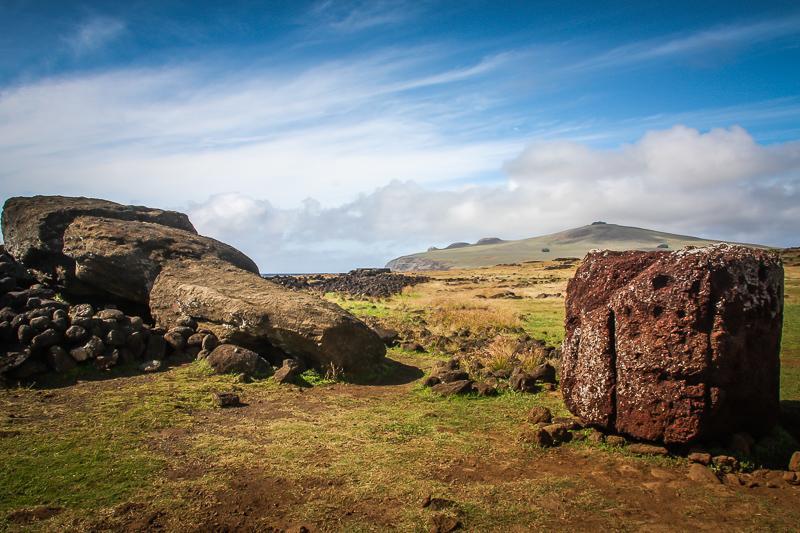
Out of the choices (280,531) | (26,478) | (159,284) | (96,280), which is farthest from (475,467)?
(96,280)

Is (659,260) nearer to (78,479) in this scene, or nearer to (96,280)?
(78,479)

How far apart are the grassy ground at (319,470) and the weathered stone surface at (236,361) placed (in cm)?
99

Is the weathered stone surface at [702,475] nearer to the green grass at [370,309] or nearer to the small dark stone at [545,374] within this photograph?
the small dark stone at [545,374]

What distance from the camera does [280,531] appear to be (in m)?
5.20

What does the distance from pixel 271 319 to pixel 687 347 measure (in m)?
8.53

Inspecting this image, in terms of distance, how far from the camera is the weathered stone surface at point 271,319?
11633 mm

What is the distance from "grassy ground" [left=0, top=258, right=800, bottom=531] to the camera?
17.7 feet

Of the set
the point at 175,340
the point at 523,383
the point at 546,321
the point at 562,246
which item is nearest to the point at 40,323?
the point at 175,340

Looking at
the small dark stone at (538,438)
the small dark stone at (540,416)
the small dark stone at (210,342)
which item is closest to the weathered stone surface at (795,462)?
the small dark stone at (538,438)

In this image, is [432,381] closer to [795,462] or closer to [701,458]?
[701,458]

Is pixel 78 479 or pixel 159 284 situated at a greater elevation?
pixel 159 284

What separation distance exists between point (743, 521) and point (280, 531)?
4879mm

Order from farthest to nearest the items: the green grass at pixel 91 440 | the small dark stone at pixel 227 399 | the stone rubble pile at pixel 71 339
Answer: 1. the stone rubble pile at pixel 71 339
2. the small dark stone at pixel 227 399
3. the green grass at pixel 91 440

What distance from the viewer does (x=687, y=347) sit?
6.80 meters
